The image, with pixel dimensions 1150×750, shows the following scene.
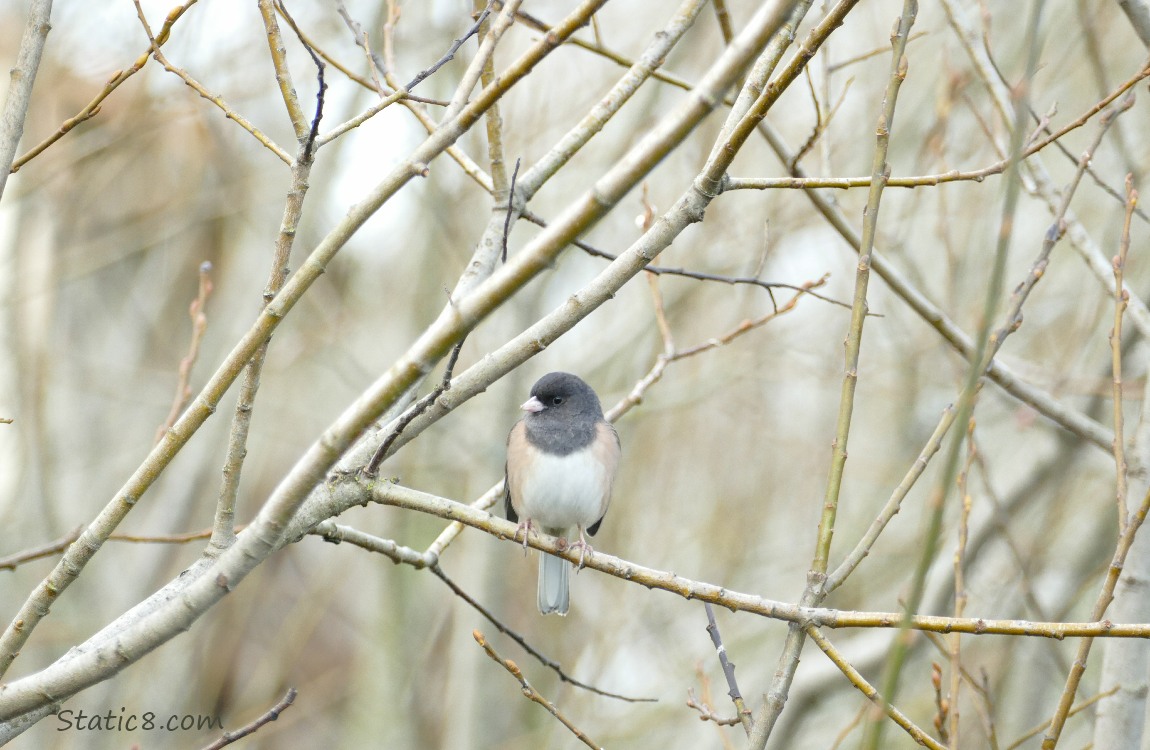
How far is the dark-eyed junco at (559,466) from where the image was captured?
9.45 feet

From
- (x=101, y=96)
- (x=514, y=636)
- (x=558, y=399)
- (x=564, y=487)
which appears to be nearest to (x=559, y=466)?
(x=564, y=487)

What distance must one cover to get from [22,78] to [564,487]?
1.76 metres

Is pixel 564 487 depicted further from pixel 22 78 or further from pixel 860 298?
pixel 22 78

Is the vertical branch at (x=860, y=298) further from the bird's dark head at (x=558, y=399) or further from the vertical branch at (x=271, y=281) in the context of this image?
the bird's dark head at (x=558, y=399)

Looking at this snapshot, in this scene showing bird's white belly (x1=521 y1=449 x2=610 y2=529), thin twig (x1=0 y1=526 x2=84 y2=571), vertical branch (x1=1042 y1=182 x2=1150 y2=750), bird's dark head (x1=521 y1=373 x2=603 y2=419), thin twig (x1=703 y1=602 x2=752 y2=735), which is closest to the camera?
vertical branch (x1=1042 y1=182 x2=1150 y2=750)

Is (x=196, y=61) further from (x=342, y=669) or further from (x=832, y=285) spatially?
(x=342, y=669)

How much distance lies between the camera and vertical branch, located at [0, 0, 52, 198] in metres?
1.55

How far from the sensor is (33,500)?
5324mm

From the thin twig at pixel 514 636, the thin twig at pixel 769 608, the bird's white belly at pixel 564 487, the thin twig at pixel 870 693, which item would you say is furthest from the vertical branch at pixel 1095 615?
the bird's white belly at pixel 564 487

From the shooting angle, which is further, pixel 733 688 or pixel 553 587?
pixel 553 587

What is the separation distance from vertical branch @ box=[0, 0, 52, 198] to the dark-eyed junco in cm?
161

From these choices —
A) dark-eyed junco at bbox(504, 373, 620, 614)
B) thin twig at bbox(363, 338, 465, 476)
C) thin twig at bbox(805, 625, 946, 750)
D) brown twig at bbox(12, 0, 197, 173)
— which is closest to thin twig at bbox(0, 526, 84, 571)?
thin twig at bbox(363, 338, 465, 476)

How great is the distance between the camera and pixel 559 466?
9.45ft

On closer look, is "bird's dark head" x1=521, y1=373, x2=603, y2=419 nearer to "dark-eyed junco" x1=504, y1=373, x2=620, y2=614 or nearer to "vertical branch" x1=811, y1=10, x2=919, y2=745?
"dark-eyed junco" x1=504, y1=373, x2=620, y2=614
